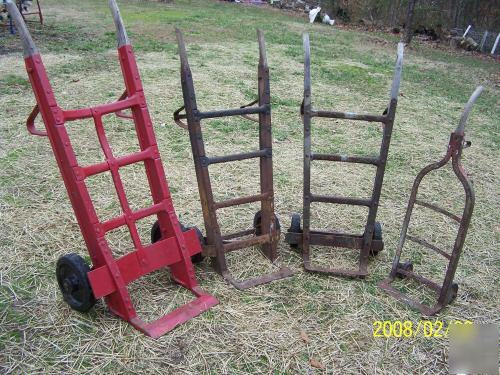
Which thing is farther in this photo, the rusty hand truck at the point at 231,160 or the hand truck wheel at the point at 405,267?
the hand truck wheel at the point at 405,267

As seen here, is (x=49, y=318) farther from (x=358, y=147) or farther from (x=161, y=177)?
(x=358, y=147)

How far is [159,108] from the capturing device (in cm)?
652

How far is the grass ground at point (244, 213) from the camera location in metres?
2.65

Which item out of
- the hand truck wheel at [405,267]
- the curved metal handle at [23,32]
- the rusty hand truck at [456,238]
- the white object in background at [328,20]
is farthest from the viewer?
the white object in background at [328,20]

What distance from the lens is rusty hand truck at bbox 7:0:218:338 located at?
8.38ft

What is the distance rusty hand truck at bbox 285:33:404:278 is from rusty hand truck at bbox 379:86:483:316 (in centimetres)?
23

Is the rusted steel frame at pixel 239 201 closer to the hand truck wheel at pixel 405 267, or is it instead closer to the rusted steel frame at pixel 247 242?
the rusted steel frame at pixel 247 242

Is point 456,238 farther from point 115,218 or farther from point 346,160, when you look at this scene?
point 115,218

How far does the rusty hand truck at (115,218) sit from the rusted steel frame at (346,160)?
91 cm

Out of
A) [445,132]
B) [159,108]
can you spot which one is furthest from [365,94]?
[159,108]

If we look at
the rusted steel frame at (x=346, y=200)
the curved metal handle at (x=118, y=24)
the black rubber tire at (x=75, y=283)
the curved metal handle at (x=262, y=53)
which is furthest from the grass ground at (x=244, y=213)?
the curved metal handle at (x=118, y=24)

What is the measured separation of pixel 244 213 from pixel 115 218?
1569mm

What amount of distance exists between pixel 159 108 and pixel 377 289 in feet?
14.2

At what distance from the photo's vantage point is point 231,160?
3.13 metres
